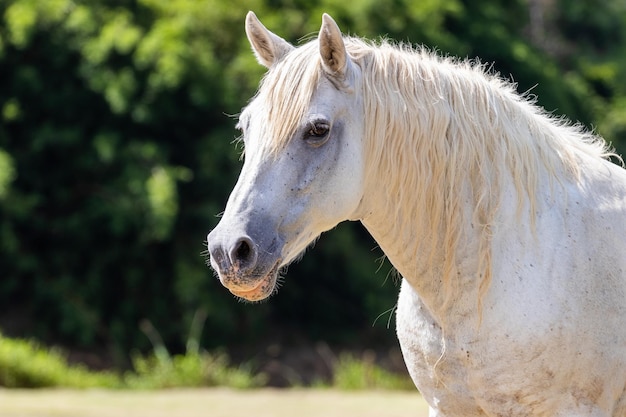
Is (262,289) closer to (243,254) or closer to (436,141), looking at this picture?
(243,254)

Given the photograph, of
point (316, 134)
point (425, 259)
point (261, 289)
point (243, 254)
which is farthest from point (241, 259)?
point (425, 259)

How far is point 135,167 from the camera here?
10.0m

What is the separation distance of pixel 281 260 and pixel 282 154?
1.01ft

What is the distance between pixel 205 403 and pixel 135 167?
2.81m

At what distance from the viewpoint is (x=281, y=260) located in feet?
9.02

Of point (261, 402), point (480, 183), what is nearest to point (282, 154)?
point (480, 183)

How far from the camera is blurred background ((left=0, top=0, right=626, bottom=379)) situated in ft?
33.0

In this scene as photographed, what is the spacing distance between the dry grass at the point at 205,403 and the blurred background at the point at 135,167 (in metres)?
1.36

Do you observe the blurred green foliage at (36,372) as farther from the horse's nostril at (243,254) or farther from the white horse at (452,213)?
the horse's nostril at (243,254)

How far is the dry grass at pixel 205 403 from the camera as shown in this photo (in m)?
7.86

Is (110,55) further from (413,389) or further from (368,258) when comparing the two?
(413,389)

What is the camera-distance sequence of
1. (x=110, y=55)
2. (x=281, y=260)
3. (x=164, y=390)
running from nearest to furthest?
(x=281, y=260)
(x=164, y=390)
(x=110, y=55)

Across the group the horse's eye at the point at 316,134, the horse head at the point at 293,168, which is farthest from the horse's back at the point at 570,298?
the horse's eye at the point at 316,134

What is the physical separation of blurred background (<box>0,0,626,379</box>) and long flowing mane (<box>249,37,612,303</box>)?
6738 millimetres
